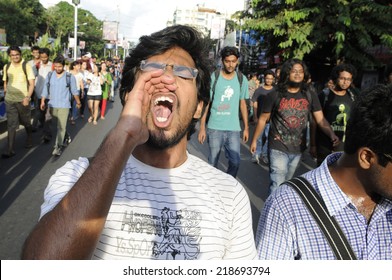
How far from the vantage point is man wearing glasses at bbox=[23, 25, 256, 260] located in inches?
40.0

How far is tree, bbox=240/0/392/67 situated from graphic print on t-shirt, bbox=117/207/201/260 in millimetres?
11541

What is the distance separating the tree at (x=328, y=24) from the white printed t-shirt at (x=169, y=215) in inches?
447

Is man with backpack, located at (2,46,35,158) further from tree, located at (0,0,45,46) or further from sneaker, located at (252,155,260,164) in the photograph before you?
→ tree, located at (0,0,45,46)

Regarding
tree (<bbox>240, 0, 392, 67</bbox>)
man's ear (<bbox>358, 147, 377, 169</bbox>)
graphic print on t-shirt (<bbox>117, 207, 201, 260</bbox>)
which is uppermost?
tree (<bbox>240, 0, 392, 67</bbox>)

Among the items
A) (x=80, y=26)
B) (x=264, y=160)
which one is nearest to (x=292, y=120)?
(x=264, y=160)

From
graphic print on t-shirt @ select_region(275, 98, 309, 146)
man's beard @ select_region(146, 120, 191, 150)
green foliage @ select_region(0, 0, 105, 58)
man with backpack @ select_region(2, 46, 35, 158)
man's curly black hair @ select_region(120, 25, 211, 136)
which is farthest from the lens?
green foliage @ select_region(0, 0, 105, 58)

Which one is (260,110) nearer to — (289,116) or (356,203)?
(289,116)

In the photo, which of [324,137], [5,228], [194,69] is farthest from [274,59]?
[194,69]

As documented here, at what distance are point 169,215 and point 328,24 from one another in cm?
1298

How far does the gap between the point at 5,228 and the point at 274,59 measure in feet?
49.7

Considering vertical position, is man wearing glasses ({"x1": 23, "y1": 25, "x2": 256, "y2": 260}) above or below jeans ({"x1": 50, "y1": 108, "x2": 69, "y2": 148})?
above

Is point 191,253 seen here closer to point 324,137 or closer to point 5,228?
point 5,228

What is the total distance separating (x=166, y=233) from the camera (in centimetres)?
140

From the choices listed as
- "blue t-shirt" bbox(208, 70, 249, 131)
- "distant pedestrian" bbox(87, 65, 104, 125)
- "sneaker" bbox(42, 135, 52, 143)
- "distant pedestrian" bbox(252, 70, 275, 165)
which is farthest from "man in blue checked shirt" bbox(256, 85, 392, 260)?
"distant pedestrian" bbox(87, 65, 104, 125)
